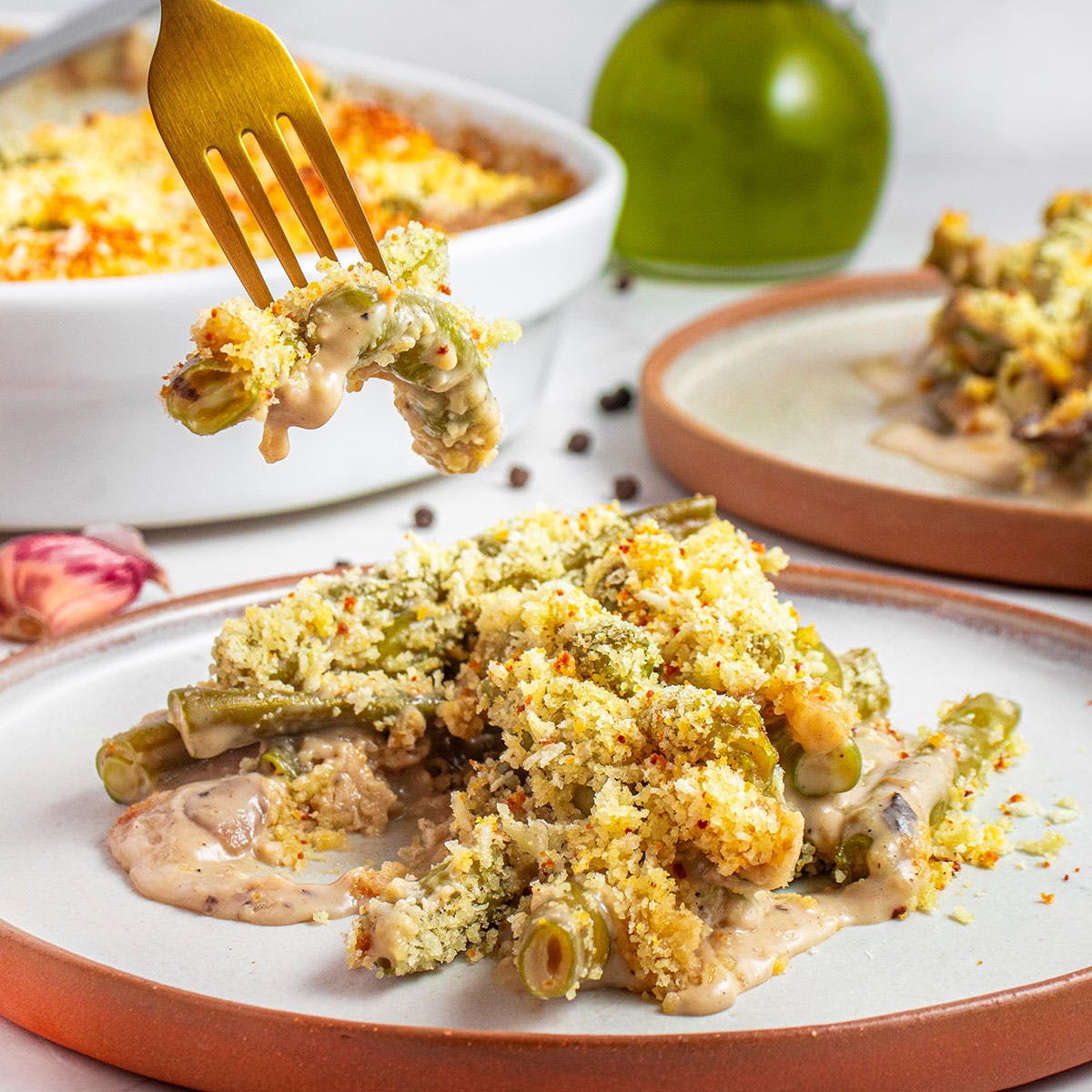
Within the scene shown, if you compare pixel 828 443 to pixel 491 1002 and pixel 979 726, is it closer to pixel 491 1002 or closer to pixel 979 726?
pixel 979 726

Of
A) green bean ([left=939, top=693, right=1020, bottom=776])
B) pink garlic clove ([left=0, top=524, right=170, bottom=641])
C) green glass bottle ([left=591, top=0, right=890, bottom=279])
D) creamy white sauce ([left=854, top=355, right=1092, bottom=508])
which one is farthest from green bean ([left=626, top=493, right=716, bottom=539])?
green glass bottle ([left=591, top=0, right=890, bottom=279])

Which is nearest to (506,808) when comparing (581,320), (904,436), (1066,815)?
(1066,815)

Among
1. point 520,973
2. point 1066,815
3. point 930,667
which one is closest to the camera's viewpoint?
point 520,973

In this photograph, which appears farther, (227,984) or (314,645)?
(314,645)

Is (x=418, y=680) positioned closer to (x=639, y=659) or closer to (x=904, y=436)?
(x=639, y=659)

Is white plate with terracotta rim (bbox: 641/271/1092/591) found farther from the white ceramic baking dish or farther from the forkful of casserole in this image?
the forkful of casserole

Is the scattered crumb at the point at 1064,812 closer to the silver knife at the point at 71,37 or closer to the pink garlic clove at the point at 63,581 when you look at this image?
the pink garlic clove at the point at 63,581

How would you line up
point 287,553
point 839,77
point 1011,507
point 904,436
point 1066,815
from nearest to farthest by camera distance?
point 1066,815 < point 1011,507 < point 287,553 < point 904,436 < point 839,77

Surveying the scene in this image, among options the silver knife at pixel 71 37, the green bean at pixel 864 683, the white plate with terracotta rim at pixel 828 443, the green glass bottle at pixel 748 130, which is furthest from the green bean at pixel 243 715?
the green glass bottle at pixel 748 130
